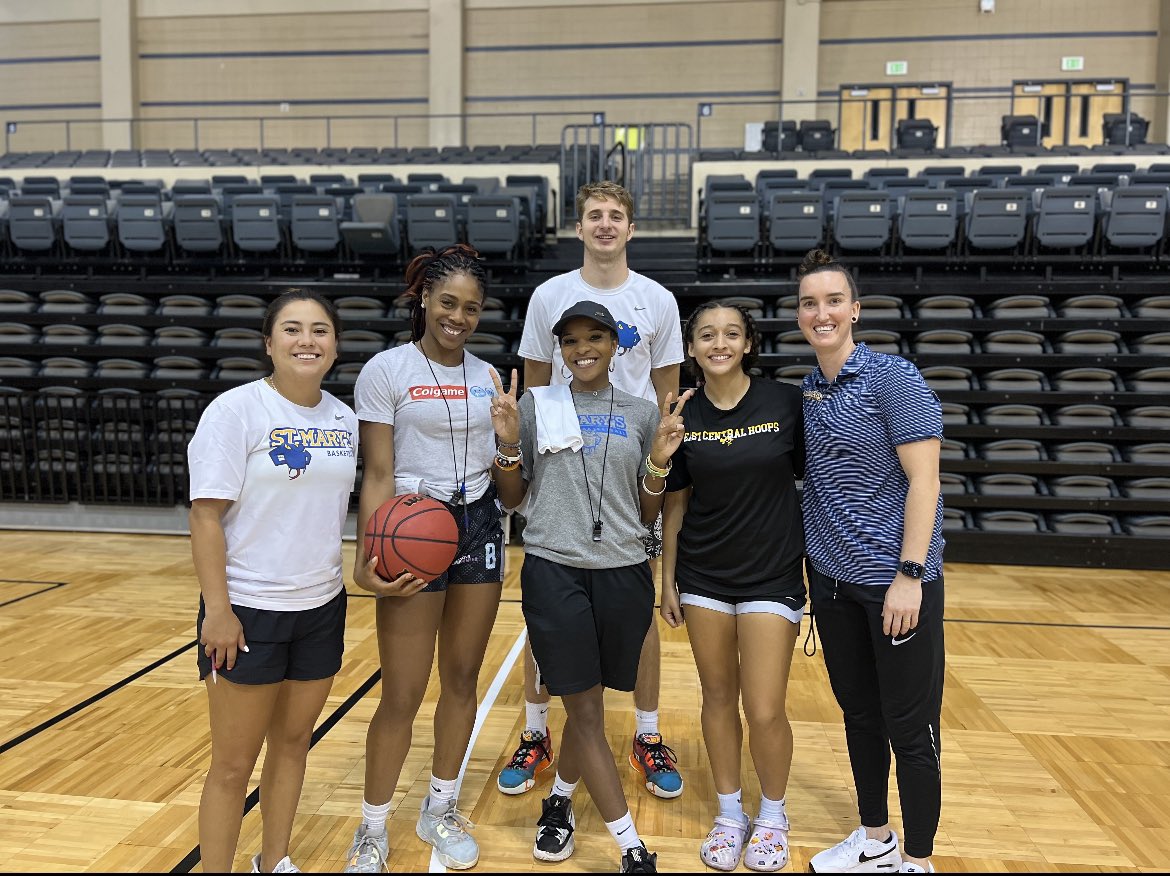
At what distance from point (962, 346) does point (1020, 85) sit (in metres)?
9.35

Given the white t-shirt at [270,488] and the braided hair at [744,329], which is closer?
the white t-shirt at [270,488]

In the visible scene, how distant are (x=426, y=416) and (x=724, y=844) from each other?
1.38 metres

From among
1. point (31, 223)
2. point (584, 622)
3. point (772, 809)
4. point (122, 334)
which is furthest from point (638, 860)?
point (31, 223)

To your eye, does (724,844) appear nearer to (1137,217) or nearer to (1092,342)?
(1092,342)

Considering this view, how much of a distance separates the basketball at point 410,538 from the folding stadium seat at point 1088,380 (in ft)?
18.9

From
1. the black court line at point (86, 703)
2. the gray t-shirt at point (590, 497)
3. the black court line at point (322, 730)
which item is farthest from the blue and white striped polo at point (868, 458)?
Answer: the black court line at point (86, 703)

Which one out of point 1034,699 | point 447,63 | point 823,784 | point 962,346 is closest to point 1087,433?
point 962,346

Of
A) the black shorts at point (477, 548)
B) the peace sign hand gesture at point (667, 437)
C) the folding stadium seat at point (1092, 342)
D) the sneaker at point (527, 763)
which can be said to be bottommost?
the sneaker at point (527, 763)

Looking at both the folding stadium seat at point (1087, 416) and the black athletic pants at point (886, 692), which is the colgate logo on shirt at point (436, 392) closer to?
the black athletic pants at point (886, 692)

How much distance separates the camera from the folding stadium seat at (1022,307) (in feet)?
20.1

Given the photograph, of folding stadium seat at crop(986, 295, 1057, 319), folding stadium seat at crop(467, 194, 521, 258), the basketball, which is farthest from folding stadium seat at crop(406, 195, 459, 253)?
the basketball

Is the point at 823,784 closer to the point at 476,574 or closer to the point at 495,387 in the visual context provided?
the point at 476,574

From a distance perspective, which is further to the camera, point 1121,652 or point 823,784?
point 1121,652

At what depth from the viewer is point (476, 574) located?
1.99 m
